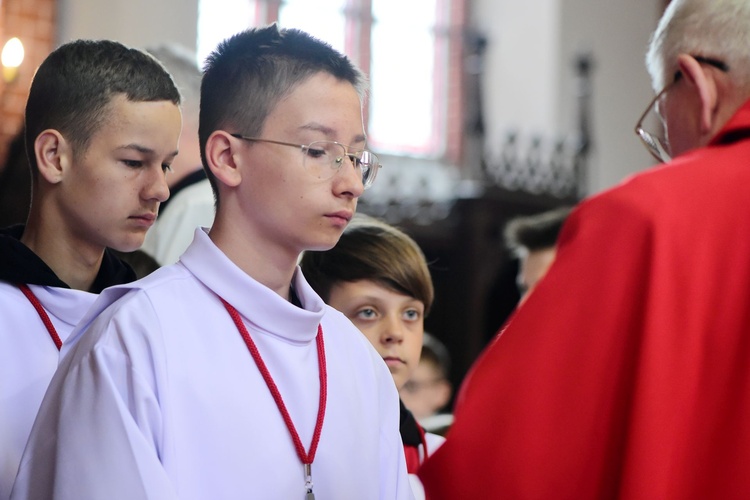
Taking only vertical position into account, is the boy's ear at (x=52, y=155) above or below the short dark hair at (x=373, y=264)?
above

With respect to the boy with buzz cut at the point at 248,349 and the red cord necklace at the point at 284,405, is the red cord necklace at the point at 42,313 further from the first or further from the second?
the red cord necklace at the point at 284,405

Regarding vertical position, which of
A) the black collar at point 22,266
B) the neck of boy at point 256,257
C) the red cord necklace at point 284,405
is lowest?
the red cord necklace at point 284,405

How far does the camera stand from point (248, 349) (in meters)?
2.08

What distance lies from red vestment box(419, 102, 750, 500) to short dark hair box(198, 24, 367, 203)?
725 mm

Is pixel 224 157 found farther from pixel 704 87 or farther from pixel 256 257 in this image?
pixel 704 87

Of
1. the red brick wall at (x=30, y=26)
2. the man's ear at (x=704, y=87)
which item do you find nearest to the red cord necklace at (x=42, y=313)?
the man's ear at (x=704, y=87)

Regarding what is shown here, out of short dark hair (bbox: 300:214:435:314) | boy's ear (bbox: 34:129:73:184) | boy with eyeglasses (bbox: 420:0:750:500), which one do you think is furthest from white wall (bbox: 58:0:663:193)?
boy with eyeglasses (bbox: 420:0:750:500)

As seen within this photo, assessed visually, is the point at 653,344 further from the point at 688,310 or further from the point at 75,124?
the point at 75,124

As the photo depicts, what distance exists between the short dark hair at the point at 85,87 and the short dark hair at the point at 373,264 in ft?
2.55

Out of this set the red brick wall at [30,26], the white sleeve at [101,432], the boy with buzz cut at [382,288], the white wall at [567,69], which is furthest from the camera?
the white wall at [567,69]

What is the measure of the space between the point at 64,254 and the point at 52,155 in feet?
0.75

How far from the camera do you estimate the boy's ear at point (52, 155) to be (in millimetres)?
2443

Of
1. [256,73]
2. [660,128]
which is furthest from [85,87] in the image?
[660,128]

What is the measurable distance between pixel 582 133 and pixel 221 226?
33.2ft
